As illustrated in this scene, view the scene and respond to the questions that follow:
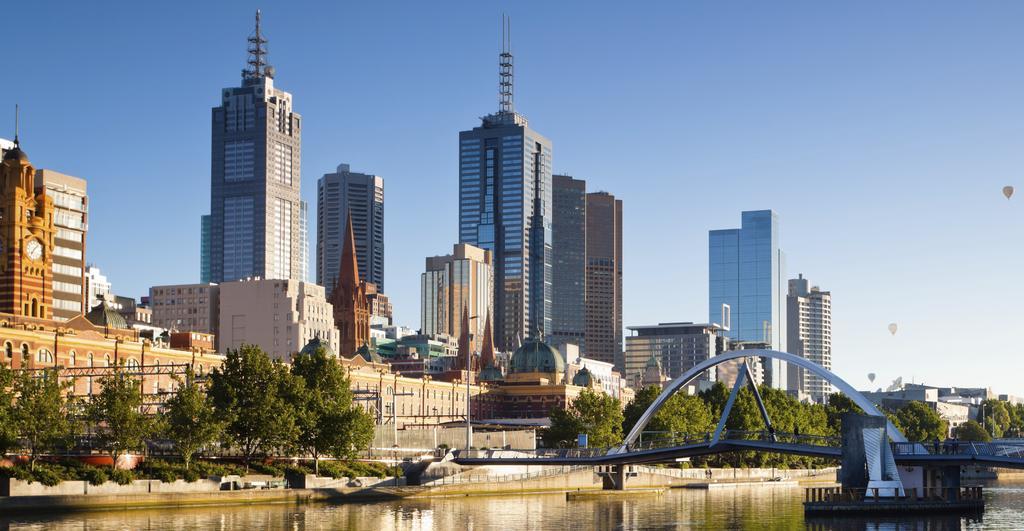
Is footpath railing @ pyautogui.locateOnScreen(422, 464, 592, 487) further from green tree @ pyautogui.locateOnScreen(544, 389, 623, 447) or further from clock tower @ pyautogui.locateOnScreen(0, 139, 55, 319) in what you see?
clock tower @ pyautogui.locateOnScreen(0, 139, 55, 319)

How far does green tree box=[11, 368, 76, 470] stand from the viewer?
117 meters

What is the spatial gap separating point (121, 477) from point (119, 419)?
23.4 feet

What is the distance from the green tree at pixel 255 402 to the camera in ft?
446

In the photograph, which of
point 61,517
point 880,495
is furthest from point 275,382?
point 880,495

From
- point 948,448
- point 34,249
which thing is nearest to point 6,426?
point 948,448

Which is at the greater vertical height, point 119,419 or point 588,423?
point 119,419

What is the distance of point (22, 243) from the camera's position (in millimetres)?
188750

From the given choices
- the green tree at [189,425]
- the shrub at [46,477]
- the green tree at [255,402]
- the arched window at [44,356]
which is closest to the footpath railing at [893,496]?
the green tree at [255,402]

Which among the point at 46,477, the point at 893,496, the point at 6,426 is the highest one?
the point at 6,426

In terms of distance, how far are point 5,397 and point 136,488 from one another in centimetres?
1229

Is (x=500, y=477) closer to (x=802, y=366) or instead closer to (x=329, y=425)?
(x=329, y=425)

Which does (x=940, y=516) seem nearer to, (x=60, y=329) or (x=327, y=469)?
(x=327, y=469)

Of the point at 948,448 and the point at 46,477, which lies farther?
the point at 948,448

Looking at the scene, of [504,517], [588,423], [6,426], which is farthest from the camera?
[588,423]
